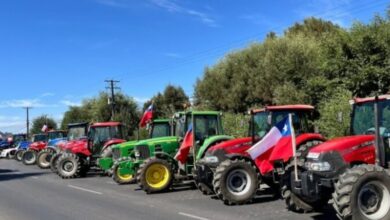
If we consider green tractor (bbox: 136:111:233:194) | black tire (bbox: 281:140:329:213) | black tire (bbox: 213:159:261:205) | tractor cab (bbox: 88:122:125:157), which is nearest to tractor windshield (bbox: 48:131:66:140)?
tractor cab (bbox: 88:122:125:157)

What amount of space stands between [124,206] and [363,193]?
21.0ft

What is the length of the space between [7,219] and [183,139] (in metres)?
6.81

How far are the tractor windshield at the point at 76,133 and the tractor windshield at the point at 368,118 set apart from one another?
1907 cm

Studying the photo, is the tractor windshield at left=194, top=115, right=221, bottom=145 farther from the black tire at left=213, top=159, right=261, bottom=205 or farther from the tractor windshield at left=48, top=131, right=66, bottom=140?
the tractor windshield at left=48, top=131, right=66, bottom=140

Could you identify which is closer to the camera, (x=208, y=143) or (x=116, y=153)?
(x=208, y=143)

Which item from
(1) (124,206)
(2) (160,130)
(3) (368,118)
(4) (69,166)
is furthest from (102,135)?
(3) (368,118)

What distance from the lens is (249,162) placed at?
1353 cm

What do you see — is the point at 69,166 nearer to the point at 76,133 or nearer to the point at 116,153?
Result: the point at 76,133

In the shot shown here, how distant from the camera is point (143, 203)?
1410 cm

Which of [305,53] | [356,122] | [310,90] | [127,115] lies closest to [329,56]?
[310,90]

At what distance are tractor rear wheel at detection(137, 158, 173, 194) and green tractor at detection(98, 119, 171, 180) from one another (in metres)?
3.24

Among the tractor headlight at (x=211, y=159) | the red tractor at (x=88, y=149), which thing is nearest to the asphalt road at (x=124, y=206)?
the tractor headlight at (x=211, y=159)

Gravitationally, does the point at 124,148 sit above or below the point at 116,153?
above

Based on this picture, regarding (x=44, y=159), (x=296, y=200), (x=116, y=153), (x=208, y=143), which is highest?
(x=208, y=143)
